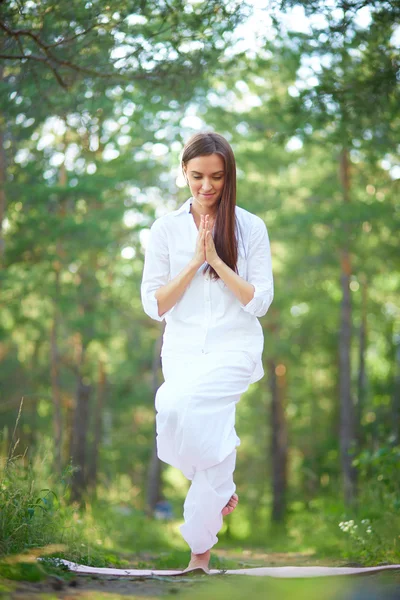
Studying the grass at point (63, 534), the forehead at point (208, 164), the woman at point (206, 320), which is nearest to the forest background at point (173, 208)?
the grass at point (63, 534)

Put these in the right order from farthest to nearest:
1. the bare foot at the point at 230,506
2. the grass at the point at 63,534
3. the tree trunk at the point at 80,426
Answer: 1. the tree trunk at the point at 80,426
2. the bare foot at the point at 230,506
3. the grass at the point at 63,534

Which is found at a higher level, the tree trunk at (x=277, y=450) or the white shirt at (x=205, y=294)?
the white shirt at (x=205, y=294)

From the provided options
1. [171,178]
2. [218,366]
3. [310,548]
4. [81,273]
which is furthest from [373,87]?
[81,273]

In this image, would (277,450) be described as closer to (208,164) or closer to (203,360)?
(203,360)

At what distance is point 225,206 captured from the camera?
15.0 feet

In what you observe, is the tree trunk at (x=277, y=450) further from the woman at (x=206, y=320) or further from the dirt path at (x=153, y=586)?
the dirt path at (x=153, y=586)

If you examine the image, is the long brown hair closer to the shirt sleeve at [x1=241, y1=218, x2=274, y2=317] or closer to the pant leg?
the shirt sleeve at [x1=241, y1=218, x2=274, y2=317]

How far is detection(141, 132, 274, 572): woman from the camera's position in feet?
13.9

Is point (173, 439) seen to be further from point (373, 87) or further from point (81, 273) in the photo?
point (81, 273)

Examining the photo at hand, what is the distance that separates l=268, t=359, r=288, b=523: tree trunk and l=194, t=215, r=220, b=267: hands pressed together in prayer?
1665 cm

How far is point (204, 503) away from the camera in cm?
421

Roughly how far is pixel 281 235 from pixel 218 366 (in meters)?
10.5

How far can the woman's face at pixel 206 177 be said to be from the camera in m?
4.49

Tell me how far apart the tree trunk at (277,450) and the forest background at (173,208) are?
74 mm
